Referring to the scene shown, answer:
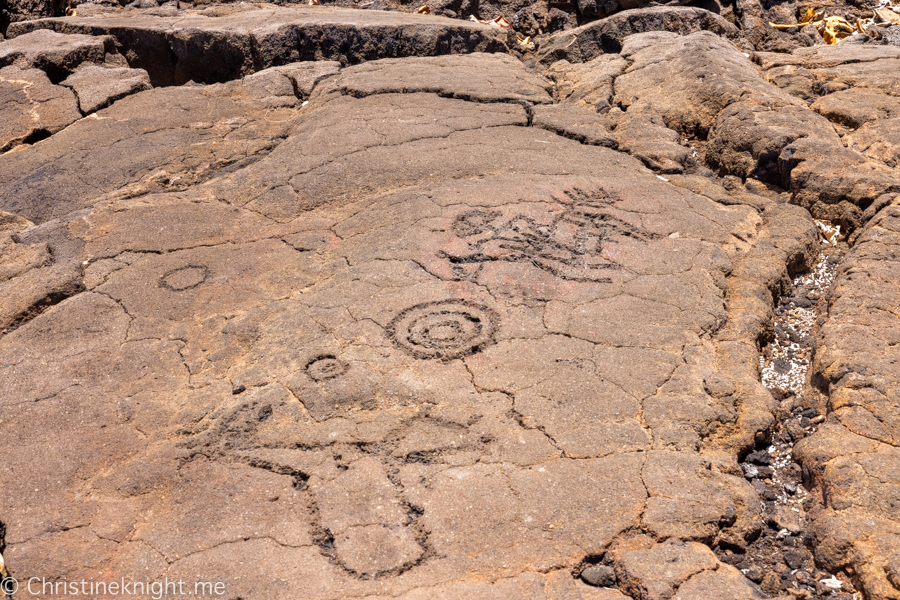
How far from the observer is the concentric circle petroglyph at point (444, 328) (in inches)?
108

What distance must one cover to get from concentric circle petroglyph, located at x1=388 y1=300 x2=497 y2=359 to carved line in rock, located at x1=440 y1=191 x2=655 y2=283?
9.6 inches

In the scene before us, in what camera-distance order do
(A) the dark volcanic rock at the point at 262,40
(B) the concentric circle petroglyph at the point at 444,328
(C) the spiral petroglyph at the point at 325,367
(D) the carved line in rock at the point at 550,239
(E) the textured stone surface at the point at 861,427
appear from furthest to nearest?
(A) the dark volcanic rock at the point at 262,40 → (D) the carved line in rock at the point at 550,239 → (B) the concentric circle petroglyph at the point at 444,328 → (C) the spiral petroglyph at the point at 325,367 → (E) the textured stone surface at the point at 861,427

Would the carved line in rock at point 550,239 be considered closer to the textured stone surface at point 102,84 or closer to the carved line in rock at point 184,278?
the carved line in rock at point 184,278

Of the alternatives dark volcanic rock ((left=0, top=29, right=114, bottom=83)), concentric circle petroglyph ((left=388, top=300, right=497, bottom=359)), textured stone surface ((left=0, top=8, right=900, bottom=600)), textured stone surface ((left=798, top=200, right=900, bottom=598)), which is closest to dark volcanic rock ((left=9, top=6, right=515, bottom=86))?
dark volcanic rock ((left=0, top=29, right=114, bottom=83))

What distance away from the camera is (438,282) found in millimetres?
3084

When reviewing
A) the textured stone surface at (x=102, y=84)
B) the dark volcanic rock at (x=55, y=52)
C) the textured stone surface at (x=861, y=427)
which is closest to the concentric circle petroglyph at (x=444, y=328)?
the textured stone surface at (x=861, y=427)

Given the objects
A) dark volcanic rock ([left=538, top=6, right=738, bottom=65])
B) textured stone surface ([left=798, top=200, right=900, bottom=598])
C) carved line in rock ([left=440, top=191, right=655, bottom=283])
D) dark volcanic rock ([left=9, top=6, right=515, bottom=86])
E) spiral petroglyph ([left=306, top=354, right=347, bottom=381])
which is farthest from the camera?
dark volcanic rock ([left=538, top=6, right=738, bottom=65])

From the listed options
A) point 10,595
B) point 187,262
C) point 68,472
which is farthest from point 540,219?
point 10,595

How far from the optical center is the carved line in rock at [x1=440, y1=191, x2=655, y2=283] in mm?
3223

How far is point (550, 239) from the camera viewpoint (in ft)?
11.2

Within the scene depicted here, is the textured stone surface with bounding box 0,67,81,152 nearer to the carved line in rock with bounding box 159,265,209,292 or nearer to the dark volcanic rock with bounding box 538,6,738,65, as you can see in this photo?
the carved line in rock with bounding box 159,265,209,292

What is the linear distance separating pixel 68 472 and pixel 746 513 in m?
2.04

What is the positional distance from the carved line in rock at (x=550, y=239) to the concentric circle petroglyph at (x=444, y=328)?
0.24 meters

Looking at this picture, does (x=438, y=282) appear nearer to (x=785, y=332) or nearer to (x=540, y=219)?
(x=540, y=219)
